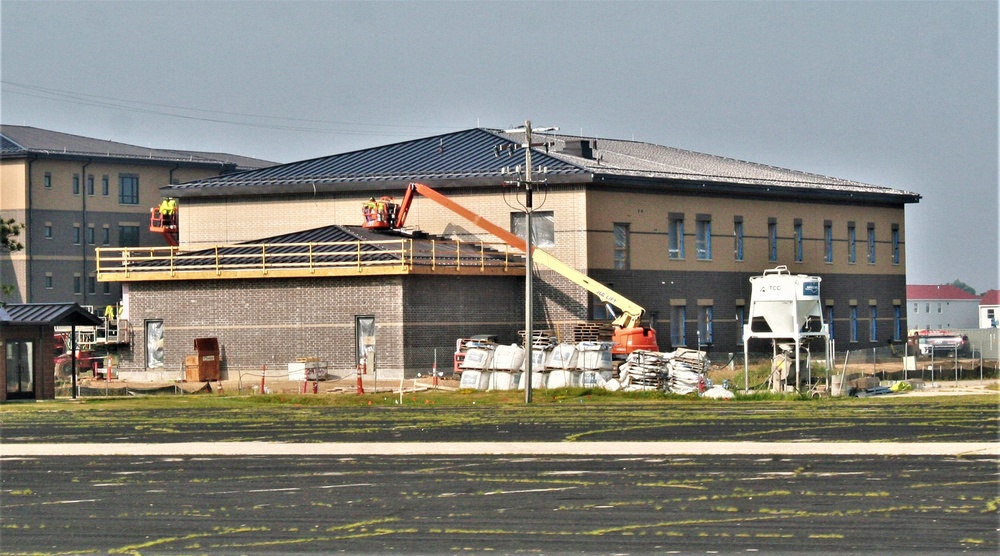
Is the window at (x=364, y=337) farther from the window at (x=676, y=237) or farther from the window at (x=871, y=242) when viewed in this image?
the window at (x=871, y=242)

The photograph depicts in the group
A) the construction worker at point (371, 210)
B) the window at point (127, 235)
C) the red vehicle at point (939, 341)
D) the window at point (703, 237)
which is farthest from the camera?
the window at point (127, 235)

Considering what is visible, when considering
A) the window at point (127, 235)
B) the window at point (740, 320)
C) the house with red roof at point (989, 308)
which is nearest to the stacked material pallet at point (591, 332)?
the window at point (740, 320)

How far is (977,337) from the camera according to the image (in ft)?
285

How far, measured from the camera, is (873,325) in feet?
235

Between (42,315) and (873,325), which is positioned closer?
(42,315)

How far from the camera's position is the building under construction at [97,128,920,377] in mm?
53719

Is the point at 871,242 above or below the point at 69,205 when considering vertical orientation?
below

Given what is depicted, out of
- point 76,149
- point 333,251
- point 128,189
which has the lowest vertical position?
point 333,251

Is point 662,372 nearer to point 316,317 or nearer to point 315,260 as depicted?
point 316,317

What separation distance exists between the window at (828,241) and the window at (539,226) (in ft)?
53.5

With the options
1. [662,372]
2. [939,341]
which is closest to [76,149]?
[939,341]

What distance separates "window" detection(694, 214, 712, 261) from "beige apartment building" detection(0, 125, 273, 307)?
51.7 meters

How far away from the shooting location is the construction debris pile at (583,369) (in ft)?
152

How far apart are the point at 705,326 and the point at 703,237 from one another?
394 cm
